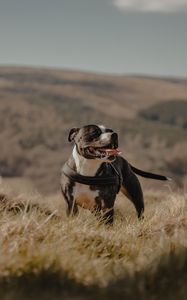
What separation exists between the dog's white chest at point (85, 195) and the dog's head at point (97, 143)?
430 mm

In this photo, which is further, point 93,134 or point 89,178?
point 93,134

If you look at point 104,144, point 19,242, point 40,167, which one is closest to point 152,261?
point 19,242

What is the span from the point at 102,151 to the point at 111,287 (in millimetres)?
4417

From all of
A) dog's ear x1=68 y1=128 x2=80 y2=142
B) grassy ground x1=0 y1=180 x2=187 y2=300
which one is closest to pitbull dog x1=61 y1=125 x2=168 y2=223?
dog's ear x1=68 y1=128 x2=80 y2=142

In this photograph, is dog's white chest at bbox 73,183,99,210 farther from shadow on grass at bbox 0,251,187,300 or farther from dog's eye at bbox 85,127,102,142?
shadow on grass at bbox 0,251,187,300

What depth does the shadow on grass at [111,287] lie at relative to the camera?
4.14 metres

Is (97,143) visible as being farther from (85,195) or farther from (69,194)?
(69,194)

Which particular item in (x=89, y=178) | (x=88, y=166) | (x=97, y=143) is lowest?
(x=89, y=178)

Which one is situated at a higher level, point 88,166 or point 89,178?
point 88,166

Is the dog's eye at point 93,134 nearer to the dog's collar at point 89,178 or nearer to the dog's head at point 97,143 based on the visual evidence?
the dog's head at point 97,143

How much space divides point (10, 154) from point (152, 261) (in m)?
167

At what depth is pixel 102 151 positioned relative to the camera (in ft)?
28.2

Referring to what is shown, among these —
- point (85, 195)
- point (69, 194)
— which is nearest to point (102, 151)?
point (85, 195)

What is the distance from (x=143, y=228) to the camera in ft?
24.0
